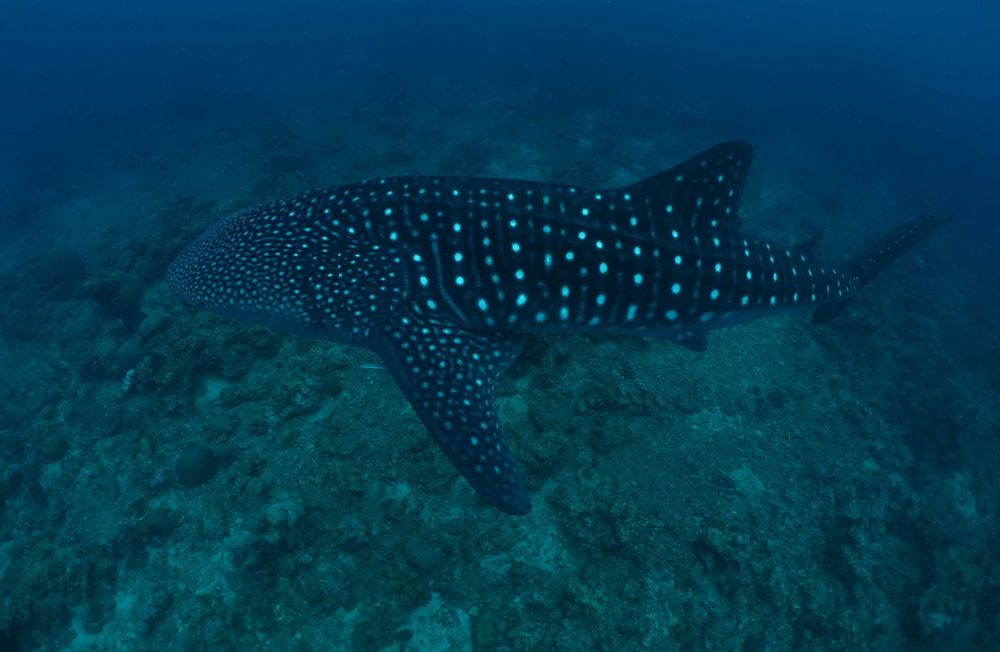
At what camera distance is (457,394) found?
5.20 meters

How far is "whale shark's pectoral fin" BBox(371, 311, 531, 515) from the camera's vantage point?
4.88 meters

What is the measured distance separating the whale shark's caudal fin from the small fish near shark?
293cm

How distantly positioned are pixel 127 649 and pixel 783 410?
12528 millimetres

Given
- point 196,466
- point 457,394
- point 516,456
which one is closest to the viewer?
point 457,394

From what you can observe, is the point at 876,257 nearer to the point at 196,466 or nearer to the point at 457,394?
the point at 457,394

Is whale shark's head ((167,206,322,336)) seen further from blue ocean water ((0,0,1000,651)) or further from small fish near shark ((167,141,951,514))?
blue ocean water ((0,0,1000,651))

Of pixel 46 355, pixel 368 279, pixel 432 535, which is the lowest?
pixel 46 355

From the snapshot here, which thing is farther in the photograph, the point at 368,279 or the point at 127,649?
the point at 127,649

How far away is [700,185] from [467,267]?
3011mm

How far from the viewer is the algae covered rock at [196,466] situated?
8539mm

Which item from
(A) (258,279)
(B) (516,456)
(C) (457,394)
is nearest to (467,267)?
(C) (457,394)

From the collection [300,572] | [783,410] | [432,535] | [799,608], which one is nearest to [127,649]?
[300,572]

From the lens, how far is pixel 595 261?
5570mm

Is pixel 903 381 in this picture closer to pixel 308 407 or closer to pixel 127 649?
pixel 308 407
